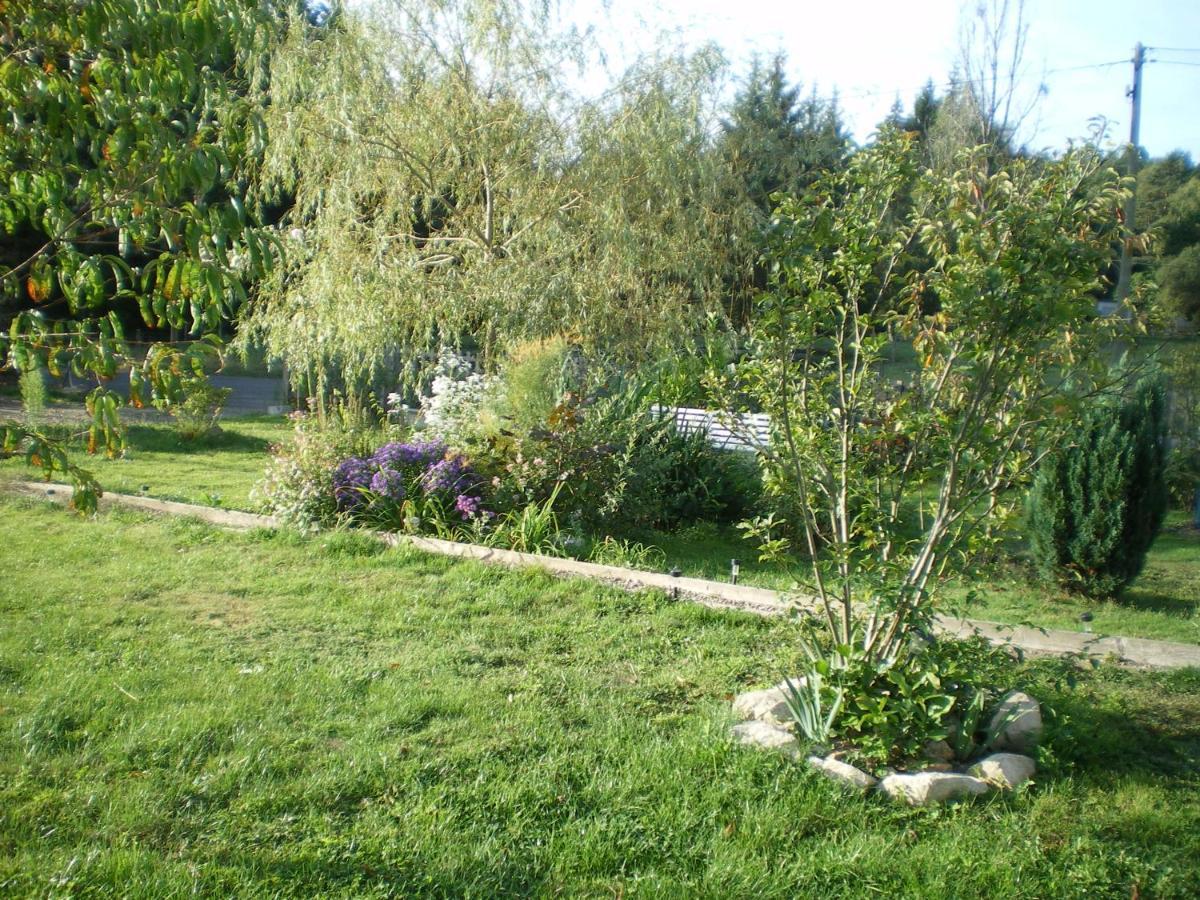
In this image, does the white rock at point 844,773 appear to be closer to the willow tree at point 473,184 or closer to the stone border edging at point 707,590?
the stone border edging at point 707,590

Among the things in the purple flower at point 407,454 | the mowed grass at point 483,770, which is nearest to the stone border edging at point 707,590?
the mowed grass at point 483,770

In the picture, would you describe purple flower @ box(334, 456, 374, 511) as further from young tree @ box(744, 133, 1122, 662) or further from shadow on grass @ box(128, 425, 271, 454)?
shadow on grass @ box(128, 425, 271, 454)

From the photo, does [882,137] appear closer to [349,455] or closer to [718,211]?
[349,455]

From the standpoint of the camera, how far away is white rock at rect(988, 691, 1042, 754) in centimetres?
379

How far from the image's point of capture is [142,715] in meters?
3.88

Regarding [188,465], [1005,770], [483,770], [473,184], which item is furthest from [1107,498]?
[188,465]

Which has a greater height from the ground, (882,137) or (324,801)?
(882,137)

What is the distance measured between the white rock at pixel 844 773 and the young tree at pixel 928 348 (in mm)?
497

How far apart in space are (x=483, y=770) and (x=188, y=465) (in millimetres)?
8742

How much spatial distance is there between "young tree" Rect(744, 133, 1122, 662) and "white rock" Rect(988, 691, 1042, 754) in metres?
0.49

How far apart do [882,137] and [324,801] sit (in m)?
3.24

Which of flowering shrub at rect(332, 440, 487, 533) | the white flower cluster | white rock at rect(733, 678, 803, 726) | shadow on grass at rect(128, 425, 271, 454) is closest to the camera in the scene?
white rock at rect(733, 678, 803, 726)

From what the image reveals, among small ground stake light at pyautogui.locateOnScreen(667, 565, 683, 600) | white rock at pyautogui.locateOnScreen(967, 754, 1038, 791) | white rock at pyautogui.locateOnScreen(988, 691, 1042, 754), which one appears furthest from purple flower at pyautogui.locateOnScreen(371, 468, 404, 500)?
white rock at pyautogui.locateOnScreen(967, 754, 1038, 791)

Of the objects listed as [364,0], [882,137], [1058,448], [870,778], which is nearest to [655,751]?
[870,778]
